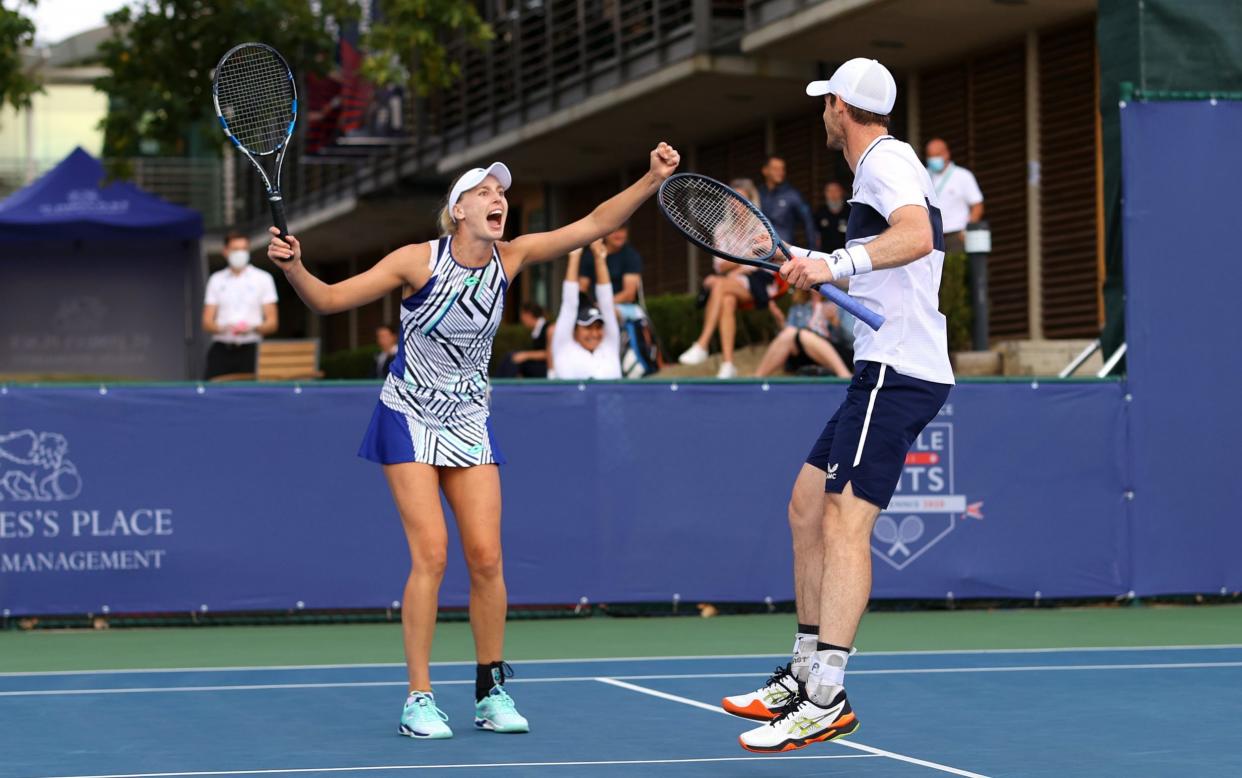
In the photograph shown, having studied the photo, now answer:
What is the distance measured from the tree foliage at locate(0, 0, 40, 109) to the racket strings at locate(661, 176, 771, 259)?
1668cm

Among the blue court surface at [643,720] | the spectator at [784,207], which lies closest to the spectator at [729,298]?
the spectator at [784,207]

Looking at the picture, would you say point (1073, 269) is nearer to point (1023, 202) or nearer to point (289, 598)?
point (1023, 202)

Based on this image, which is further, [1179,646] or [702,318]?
[702,318]

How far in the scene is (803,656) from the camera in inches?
262

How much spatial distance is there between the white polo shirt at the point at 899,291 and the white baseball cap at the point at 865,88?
0.12 m

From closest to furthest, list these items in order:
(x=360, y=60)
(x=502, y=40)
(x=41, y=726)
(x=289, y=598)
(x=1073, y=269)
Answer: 1. (x=41, y=726)
2. (x=289, y=598)
3. (x=1073, y=269)
4. (x=360, y=60)
5. (x=502, y=40)

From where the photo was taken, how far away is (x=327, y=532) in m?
11.9

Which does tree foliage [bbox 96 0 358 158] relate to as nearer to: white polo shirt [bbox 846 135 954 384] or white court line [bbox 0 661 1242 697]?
white court line [bbox 0 661 1242 697]

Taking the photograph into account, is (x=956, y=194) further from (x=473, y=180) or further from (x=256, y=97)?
(x=473, y=180)

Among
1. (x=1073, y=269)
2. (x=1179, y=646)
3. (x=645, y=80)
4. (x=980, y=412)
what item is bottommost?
(x=1179, y=646)

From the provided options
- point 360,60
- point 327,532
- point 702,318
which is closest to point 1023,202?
point 702,318

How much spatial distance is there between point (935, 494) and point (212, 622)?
4539 mm

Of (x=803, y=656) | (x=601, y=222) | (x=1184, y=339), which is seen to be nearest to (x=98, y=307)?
(x=1184, y=339)

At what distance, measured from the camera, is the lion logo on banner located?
11539mm
